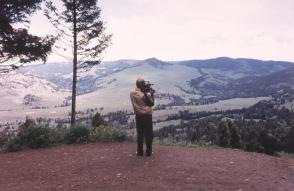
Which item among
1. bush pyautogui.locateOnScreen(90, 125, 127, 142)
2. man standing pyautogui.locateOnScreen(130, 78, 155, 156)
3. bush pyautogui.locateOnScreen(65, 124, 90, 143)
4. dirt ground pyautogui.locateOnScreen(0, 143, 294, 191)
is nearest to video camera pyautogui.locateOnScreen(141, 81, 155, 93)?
man standing pyautogui.locateOnScreen(130, 78, 155, 156)

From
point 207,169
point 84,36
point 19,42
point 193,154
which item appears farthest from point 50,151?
point 84,36

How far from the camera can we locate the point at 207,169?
1398 cm

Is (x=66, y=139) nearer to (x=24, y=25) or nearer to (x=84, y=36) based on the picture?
(x=24, y=25)

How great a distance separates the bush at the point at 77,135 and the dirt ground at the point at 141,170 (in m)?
2.33

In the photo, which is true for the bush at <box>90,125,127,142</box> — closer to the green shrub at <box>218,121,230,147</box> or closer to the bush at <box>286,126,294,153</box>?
the green shrub at <box>218,121,230,147</box>

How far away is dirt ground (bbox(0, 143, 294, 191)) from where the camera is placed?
12016mm

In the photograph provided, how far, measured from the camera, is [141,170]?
13.6 metres

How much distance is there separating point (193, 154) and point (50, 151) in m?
5.51

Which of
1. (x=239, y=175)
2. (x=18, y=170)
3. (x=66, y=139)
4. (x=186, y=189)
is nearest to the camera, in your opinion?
(x=186, y=189)

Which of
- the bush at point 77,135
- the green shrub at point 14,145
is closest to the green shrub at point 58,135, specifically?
the bush at point 77,135

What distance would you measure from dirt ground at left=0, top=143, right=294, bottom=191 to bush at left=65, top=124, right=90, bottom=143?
233 cm

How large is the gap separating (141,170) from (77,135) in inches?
311

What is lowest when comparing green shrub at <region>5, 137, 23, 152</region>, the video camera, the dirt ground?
the dirt ground

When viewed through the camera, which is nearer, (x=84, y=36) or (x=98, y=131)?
(x=98, y=131)
